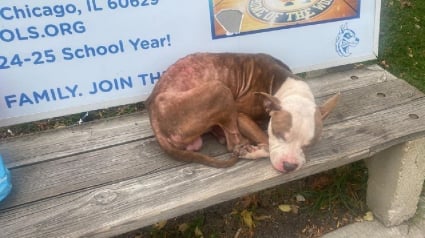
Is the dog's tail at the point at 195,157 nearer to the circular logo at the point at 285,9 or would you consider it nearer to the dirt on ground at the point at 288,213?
the dirt on ground at the point at 288,213

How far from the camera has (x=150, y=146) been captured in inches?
101

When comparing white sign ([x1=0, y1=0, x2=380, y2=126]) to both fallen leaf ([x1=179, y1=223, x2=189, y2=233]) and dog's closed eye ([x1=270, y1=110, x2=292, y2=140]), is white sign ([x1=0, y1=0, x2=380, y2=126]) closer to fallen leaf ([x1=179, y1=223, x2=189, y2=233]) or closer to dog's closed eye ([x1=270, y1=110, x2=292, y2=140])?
dog's closed eye ([x1=270, y1=110, x2=292, y2=140])

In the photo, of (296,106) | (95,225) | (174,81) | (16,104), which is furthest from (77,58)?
(296,106)

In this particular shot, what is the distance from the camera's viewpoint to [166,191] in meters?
2.23

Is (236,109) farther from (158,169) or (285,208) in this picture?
(285,208)

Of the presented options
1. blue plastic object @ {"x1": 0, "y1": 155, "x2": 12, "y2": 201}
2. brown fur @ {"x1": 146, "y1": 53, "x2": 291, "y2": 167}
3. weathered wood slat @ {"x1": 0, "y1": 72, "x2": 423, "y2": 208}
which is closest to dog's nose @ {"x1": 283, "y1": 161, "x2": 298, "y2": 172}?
brown fur @ {"x1": 146, "y1": 53, "x2": 291, "y2": 167}

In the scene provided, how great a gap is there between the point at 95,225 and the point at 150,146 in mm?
650

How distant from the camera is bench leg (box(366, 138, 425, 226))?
2.77m

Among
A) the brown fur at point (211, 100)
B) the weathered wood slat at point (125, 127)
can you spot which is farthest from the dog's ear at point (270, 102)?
the weathered wood slat at point (125, 127)

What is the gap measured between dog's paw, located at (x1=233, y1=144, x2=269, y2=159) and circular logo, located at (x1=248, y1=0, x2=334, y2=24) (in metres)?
0.97

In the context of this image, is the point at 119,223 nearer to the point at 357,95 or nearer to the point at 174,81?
the point at 174,81

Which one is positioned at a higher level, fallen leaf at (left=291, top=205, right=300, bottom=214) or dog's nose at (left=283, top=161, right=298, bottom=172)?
dog's nose at (left=283, top=161, right=298, bottom=172)

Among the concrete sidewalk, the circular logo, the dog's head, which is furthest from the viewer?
the concrete sidewalk

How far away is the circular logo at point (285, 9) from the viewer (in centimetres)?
291
